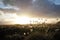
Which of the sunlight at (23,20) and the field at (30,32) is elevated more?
the sunlight at (23,20)

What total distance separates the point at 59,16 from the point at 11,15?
3.88 ft

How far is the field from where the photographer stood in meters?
4.21

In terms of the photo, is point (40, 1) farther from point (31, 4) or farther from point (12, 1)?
point (12, 1)

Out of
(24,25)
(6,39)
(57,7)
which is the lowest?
(6,39)

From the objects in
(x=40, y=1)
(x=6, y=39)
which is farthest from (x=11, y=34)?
(x=40, y=1)

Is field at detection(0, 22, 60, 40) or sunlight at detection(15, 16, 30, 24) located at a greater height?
sunlight at detection(15, 16, 30, 24)

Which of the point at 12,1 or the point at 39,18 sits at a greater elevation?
the point at 12,1

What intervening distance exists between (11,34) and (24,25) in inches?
14.9

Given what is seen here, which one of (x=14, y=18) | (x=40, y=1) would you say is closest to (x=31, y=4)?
(x=40, y=1)

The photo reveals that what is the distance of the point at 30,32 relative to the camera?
4.27 m

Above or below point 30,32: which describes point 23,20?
above

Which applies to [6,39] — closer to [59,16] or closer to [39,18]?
[39,18]

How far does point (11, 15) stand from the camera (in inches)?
169

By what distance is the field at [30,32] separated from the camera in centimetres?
421
